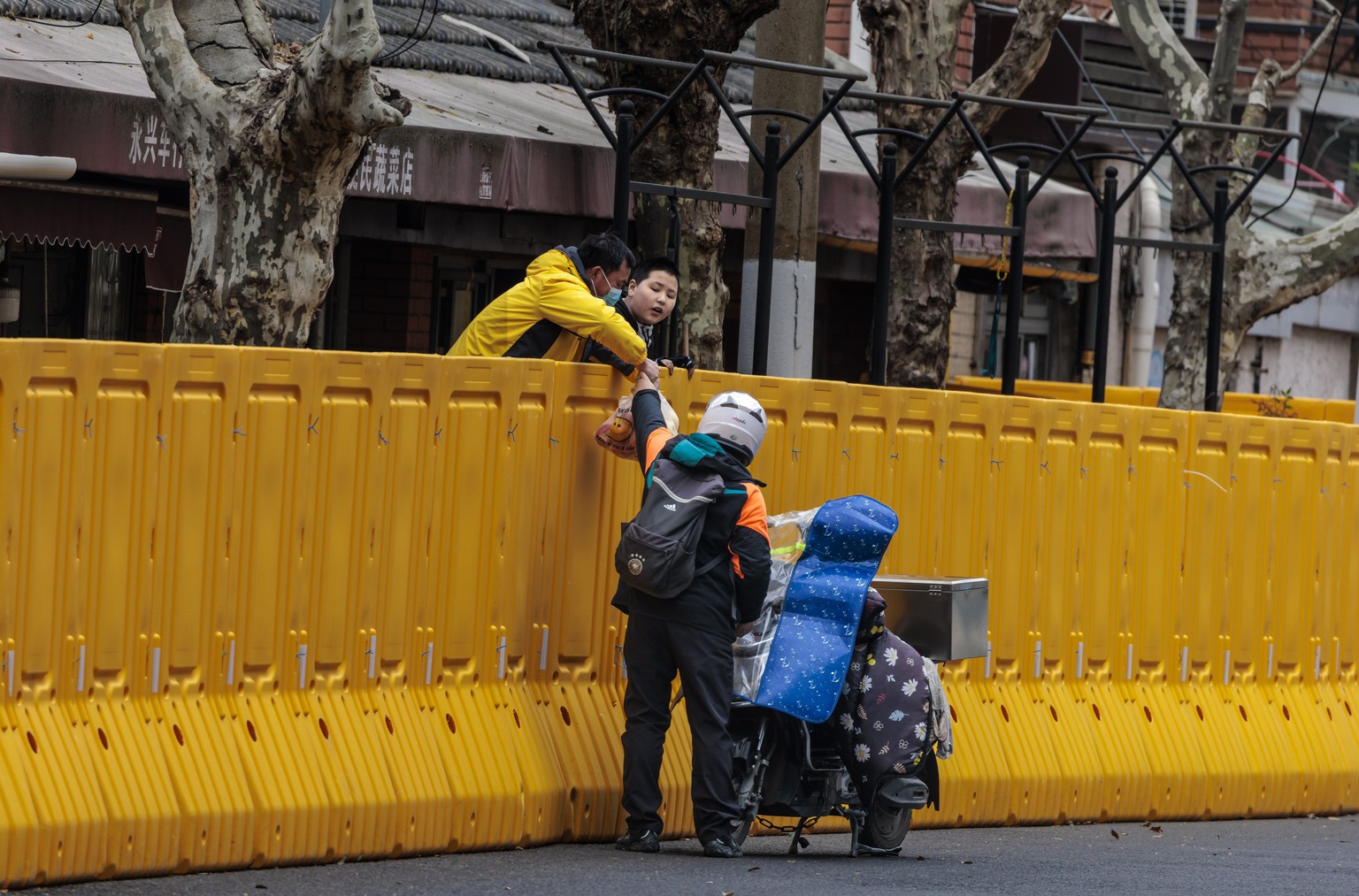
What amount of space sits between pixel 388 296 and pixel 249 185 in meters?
7.44

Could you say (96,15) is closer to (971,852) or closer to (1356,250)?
(971,852)

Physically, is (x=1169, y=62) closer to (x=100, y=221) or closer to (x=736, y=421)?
(x=100, y=221)

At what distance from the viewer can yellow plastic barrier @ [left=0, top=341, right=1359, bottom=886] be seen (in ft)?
20.3

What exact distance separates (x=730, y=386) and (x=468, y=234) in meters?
6.24

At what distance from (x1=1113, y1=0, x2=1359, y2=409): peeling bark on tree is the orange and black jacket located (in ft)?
32.3

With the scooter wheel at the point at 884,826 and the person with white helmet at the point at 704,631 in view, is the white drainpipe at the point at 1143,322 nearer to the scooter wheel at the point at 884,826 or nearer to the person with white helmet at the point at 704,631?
the scooter wheel at the point at 884,826

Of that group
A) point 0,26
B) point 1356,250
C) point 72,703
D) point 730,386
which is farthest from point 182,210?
point 1356,250

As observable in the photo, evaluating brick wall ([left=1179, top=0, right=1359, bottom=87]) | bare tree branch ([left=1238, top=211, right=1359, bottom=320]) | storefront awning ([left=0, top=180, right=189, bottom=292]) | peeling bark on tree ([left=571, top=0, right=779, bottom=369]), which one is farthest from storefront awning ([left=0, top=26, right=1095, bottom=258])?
brick wall ([left=1179, top=0, right=1359, bottom=87])

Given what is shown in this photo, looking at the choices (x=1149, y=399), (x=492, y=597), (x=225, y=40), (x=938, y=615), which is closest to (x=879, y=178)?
(x=938, y=615)

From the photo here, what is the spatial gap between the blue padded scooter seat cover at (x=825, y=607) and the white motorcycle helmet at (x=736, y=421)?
17.9 inches

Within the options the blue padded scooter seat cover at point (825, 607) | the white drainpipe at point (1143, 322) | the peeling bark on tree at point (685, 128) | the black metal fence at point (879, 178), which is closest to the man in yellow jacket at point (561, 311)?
the black metal fence at point (879, 178)

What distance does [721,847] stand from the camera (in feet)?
23.5

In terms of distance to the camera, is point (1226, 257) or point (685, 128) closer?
point (685, 128)

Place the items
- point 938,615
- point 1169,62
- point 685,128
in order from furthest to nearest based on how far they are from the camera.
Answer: point 1169,62, point 685,128, point 938,615
